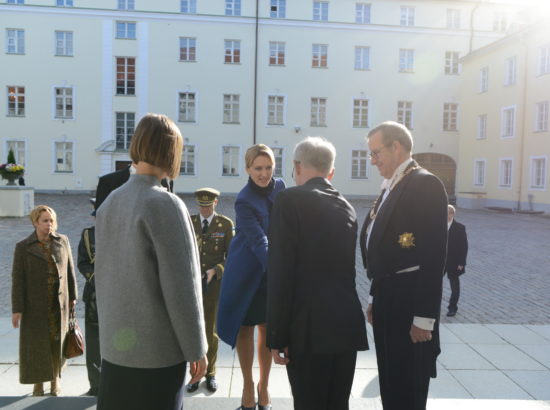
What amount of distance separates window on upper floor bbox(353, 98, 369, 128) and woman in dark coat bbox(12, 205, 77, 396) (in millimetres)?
31446

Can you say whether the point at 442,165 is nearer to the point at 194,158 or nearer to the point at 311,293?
the point at 194,158

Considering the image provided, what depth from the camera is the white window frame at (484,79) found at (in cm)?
3062

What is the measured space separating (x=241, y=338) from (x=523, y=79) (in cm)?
2838

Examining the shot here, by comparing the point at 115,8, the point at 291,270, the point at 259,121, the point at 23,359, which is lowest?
the point at 23,359

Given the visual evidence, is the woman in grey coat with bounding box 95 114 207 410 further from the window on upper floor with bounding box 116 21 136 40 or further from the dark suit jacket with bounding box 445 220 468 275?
the window on upper floor with bounding box 116 21 136 40

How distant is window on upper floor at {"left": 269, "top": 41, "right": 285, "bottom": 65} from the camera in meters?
33.5

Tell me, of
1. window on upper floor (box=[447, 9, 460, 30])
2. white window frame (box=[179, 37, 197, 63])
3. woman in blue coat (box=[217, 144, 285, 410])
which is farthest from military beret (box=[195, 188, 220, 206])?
window on upper floor (box=[447, 9, 460, 30])

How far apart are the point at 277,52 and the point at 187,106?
7.19 meters

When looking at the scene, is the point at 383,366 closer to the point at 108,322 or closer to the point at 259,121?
the point at 108,322

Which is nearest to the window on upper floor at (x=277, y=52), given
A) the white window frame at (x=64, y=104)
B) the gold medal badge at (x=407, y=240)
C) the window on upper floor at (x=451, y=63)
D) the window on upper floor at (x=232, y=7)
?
the window on upper floor at (x=232, y=7)

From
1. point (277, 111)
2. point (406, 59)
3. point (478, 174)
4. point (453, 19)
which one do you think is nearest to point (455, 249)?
point (478, 174)

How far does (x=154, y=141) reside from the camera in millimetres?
2033

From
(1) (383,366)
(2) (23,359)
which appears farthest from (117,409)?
(2) (23,359)

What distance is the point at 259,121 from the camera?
1314 inches
